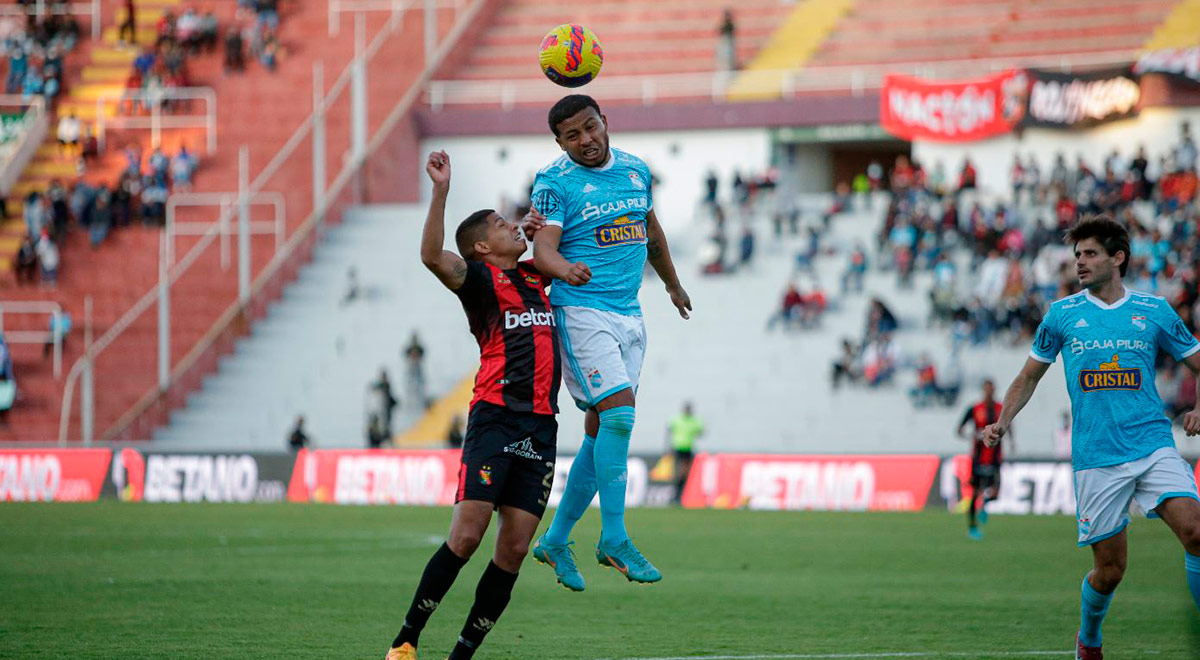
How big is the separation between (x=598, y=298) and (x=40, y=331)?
29.5m

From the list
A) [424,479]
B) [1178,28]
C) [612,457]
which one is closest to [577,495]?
[612,457]

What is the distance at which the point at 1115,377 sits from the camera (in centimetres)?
930

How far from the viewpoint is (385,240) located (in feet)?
134

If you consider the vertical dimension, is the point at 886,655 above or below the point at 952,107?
below

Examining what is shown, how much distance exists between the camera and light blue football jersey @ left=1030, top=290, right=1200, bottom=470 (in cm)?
926

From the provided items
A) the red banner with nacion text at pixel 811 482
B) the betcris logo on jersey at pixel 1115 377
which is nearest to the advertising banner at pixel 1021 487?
the red banner with nacion text at pixel 811 482

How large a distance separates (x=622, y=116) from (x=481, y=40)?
596cm

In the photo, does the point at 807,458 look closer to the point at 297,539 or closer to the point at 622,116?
the point at 297,539

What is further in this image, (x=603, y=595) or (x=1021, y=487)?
(x=1021, y=487)

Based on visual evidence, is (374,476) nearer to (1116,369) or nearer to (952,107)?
(952,107)

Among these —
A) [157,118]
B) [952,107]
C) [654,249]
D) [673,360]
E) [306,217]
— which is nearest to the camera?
[654,249]

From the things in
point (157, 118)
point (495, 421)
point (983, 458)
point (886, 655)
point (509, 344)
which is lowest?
point (983, 458)

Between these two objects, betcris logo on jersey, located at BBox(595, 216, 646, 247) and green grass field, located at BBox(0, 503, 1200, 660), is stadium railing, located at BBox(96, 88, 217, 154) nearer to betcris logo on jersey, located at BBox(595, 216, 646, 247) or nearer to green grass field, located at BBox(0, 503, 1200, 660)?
green grass field, located at BBox(0, 503, 1200, 660)

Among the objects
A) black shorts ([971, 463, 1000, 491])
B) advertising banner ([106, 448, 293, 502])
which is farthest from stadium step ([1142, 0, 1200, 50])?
advertising banner ([106, 448, 293, 502])
